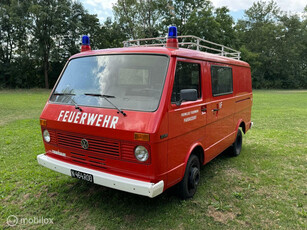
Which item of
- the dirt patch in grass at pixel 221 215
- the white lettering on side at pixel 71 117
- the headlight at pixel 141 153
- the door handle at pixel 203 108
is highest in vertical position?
the white lettering on side at pixel 71 117

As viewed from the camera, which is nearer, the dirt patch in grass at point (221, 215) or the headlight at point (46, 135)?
the dirt patch in grass at point (221, 215)

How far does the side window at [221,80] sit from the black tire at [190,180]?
1.40 meters

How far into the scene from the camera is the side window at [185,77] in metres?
3.59

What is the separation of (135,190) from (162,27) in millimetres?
37868

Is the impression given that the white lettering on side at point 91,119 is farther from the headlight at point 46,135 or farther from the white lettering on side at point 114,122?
the headlight at point 46,135

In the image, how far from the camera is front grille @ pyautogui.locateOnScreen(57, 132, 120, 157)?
3371mm

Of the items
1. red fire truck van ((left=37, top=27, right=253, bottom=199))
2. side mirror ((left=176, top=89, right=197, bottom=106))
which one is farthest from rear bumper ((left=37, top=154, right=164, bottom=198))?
side mirror ((left=176, top=89, right=197, bottom=106))

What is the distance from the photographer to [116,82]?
3738 mm

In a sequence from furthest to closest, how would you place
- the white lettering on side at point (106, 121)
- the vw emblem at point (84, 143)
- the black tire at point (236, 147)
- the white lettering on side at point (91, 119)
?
the black tire at point (236, 147)
the vw emblem at point (84, 143)
the white lettering on side at point (91, 119)
the white lettering on side at point (106, 121)

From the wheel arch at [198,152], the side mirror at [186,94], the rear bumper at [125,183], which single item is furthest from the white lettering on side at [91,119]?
the wheel arch at [198,152]

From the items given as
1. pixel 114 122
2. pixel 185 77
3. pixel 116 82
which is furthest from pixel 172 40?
pixel 114 122

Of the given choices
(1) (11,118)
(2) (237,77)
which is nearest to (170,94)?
(2) (237,77)

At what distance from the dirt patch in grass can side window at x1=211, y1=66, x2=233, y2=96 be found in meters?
2.09

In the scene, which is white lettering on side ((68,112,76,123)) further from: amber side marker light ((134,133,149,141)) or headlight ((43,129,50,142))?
amber side marker light ((134,133,149,141))
